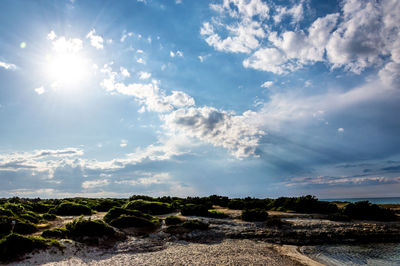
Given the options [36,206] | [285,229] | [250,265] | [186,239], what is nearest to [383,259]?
[285,229]

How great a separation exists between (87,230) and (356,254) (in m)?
20.6

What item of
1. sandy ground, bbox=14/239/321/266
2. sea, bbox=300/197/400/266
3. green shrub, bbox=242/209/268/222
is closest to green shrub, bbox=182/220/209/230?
sandy ground, bbox=14/239/321/266

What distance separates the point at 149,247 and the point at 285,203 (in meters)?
24.8

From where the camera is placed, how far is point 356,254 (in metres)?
17.5

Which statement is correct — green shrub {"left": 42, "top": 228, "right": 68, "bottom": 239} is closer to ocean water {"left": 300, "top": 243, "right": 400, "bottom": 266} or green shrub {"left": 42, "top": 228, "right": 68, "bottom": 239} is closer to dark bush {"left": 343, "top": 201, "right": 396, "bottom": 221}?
ocean water {"left": 300, "top": 243, "right": 400, "bottom": 266}

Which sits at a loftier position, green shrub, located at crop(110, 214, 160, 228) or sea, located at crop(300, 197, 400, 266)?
green shrub, located at crop(110, 214, 160, 228)

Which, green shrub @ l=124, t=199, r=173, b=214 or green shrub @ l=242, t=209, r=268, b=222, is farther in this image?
green shrub @ l=124, t=199, r=173, b=214

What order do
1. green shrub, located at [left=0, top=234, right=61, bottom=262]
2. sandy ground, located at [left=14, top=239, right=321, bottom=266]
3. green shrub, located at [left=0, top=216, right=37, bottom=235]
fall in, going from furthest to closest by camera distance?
green shrub, located at [left=0, top=216, right=37, bottom=235] < sandy ground, located at [left=14, top=239, right=321, bottom=266] < green shrub, located at [left=0, top=234, right=61, bottom=262]

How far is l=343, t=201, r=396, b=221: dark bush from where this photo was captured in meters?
28.5

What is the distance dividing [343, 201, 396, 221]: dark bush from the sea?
9718mm

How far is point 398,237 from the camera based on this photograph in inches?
872

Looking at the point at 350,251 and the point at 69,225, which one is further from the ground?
the point at 69,225

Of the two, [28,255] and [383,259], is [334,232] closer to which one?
[383,259]

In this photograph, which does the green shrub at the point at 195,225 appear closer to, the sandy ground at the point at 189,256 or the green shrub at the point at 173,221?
the green shrub at the point at 173,221
